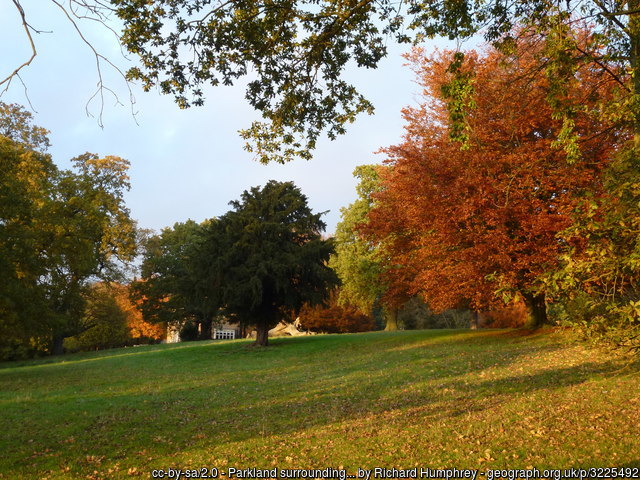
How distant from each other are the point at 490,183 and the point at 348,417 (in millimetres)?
10364

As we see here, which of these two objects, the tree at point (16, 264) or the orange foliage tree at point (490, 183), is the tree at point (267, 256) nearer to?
the orange foliage tree at point (490, 183)

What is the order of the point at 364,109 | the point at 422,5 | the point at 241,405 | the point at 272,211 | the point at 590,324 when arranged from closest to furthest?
the point at 590,324
the point at 422,5
the point at 364,109
the point at 241,405
the point at 272,211

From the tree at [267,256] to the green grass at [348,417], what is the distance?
25.7 ft

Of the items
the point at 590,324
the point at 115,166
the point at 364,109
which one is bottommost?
the point at 590,324

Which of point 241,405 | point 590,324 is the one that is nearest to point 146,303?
point 241,405

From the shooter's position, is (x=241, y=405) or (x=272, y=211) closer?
(x=241, y=405)

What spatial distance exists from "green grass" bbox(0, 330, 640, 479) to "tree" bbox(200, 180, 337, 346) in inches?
309

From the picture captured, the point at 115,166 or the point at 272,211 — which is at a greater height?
the point at 115,166

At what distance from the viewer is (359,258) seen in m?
36.7

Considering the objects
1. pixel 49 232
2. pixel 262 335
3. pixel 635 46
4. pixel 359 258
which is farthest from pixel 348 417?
pixel 359 258

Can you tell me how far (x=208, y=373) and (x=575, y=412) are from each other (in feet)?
43.6

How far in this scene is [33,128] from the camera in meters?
29.3

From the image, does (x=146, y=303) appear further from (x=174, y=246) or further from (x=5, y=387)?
(x=5, y=387)

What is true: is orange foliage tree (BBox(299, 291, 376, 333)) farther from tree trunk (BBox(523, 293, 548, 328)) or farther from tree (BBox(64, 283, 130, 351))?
tree trunk (BBox(523, 293, 548, 328))
